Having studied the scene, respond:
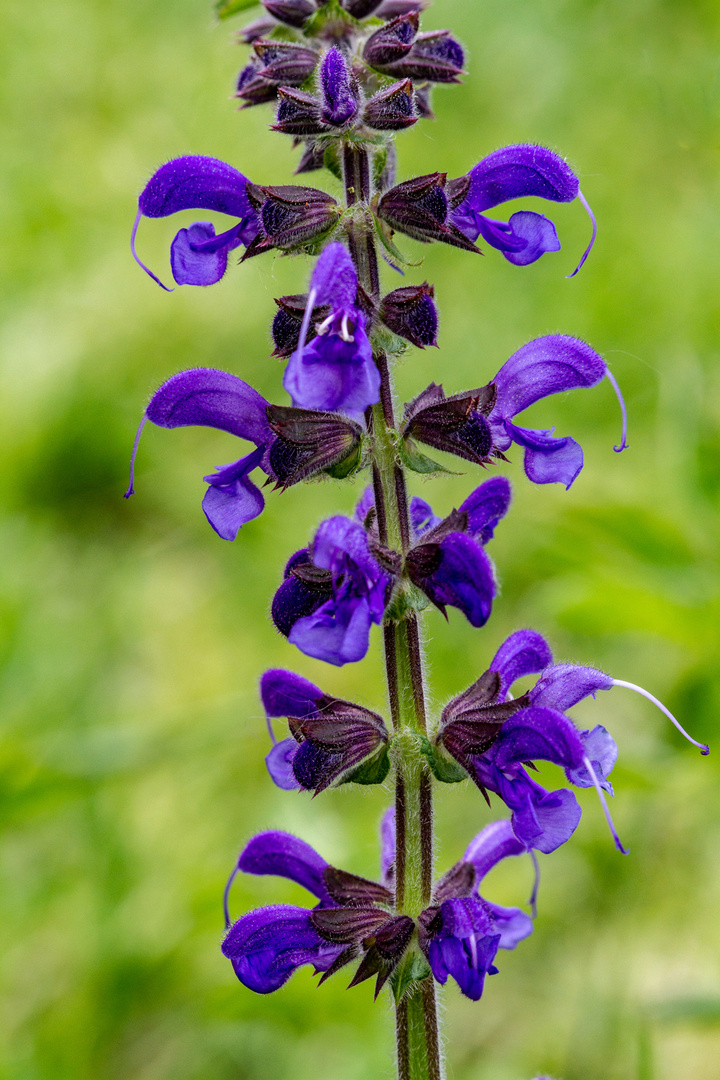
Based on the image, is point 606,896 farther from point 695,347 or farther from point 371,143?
point 371,143

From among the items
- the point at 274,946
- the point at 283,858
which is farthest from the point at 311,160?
the point at 274,946

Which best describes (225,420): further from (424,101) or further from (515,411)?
(424,101)

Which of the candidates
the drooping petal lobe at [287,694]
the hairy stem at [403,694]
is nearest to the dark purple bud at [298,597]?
the hairy stem at [403,694]

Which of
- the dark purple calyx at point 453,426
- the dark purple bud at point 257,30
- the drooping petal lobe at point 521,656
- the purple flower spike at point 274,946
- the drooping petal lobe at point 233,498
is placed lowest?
A: the purple flower spike at point 274,946

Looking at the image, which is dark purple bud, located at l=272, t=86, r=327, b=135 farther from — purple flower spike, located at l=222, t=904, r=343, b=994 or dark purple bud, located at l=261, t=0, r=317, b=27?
purple flower spike, located at l=222, t=904, r=343, b=994

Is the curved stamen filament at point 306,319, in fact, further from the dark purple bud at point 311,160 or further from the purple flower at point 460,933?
the purple flower at point 460,933
